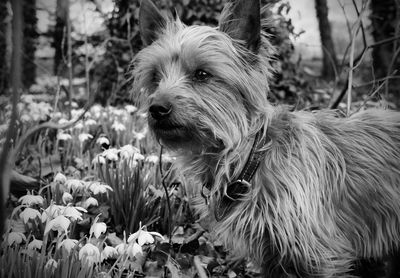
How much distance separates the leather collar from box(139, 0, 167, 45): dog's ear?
0.99 m

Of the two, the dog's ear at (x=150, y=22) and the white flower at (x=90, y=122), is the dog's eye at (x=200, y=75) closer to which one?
the dog's ear at (x=150, y=22)

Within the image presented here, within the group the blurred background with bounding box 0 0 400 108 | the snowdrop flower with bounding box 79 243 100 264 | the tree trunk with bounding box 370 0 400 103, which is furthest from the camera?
the tree trunk with bounding box 370 0 400 103

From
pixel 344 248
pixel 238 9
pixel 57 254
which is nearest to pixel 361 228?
pixel 344 248

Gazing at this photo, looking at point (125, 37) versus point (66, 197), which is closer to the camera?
point (66, 197)

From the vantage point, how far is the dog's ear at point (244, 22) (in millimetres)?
2186

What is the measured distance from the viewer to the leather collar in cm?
221

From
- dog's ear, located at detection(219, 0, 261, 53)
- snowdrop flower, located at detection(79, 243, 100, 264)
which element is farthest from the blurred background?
snowdrop flower, located at detection(79, 243, 100, 264)

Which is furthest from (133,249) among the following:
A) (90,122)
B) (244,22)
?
(90,122)

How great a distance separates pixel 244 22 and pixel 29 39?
21.8ft

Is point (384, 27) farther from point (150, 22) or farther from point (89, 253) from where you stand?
point (89, 253)

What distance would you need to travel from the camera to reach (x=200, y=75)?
233 centimetres

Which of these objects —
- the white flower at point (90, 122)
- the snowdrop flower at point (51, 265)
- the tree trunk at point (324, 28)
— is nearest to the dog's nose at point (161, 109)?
the snowdrop flower at point (51, 265)

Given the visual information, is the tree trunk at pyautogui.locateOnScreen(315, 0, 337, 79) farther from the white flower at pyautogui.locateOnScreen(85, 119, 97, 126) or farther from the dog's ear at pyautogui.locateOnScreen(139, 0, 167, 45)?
the white flower at pyautogui.locateOnScreen(85, 119, 97, 126)

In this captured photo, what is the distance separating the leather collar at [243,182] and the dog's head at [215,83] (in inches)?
3.8
